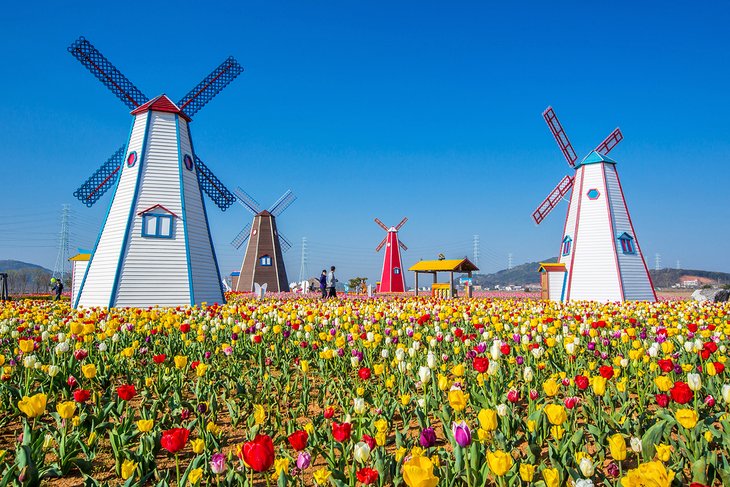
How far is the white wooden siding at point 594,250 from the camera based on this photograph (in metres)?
23.3

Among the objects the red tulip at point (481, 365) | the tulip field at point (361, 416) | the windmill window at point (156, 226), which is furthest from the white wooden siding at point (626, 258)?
the red tulip at point (481, 365)

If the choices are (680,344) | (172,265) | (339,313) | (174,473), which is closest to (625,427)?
(174,473)

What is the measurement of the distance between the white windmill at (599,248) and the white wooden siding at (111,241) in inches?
751

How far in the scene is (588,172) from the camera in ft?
80.8

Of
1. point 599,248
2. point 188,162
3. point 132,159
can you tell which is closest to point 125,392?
point 132,159

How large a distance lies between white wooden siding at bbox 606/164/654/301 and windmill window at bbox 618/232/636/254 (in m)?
0.15

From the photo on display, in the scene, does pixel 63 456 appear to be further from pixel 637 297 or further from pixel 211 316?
pixel 637 297

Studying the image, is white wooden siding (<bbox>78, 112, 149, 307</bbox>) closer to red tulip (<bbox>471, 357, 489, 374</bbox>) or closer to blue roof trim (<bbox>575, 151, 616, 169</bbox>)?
red tulip (<bbox>471, 357, 489, 374</bbox>)

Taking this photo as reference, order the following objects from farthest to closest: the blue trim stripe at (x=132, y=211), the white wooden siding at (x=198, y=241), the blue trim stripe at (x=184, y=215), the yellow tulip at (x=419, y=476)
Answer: the white wooden siding at (x=198, y=241), the blue trim stripe at (x=184, y=215), the blue trim stripe at (x=132, y=211), the yellow tulip at (x=419, y=476)

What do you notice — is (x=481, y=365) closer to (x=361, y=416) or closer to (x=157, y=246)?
(x=361, y=416)

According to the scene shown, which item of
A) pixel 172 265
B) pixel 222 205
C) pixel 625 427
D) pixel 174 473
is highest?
pixel 222 205

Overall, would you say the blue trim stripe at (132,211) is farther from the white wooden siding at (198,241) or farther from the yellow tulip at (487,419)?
the yellow tulip at (487,419)

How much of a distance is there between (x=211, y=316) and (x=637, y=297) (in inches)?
832

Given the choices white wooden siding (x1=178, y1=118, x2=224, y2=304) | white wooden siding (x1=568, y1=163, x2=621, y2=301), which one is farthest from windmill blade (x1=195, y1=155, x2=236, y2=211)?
white wooden siding (x1=568, y1=163, x2=621, y2=301)
